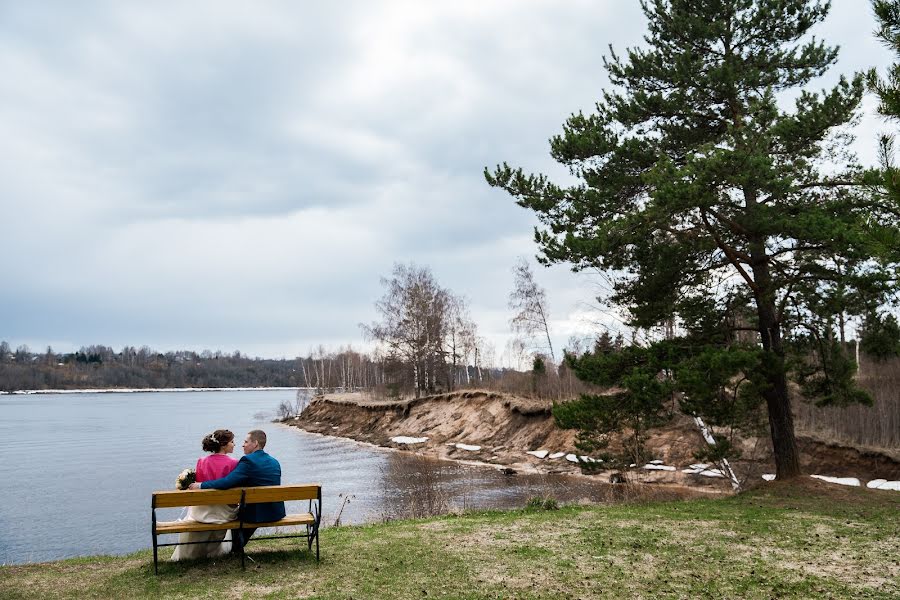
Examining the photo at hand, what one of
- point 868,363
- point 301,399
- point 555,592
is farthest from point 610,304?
point 301,399

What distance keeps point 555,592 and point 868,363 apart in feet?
107

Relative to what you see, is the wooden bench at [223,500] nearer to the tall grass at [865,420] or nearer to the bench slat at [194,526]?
the bench slat at [194,526]

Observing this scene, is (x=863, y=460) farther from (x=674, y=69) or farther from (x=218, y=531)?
(x=218, y=531)

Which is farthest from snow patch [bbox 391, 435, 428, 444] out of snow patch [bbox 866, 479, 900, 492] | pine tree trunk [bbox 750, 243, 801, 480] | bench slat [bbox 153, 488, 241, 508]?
bench slat [bbox 153, 488, 241, 508]

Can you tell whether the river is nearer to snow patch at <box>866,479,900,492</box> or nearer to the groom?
the groom

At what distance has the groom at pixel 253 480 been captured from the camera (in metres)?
7.95

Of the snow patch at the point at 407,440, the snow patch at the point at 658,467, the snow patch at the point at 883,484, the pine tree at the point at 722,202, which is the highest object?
the pine tree at the point at 722,202

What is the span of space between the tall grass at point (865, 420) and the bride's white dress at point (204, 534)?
66.0 feet

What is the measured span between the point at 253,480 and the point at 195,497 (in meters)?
0.70

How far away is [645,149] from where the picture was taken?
49.8ft

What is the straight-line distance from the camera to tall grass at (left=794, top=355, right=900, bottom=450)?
2261cm

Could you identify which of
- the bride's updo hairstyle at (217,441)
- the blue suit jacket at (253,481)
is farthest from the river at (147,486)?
the bride's updo hairstyle at (217,441)

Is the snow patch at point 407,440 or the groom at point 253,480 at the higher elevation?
the groom at point 253,480

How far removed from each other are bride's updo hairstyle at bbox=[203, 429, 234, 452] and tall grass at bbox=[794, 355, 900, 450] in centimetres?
2000
